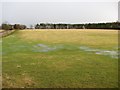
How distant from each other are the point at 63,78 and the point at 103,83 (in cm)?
232

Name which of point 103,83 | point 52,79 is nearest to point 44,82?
point 52,79

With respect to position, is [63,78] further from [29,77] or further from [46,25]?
[46,25]

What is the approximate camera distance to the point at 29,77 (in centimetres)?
1403

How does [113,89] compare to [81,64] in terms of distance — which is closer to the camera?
[113,89]

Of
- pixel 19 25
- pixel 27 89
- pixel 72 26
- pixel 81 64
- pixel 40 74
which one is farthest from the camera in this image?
pixel 72 26

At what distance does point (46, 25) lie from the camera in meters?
140

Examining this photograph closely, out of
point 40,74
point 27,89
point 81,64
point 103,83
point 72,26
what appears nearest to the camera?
point 27,89

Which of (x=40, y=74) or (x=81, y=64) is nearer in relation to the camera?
(x=40, y=74)

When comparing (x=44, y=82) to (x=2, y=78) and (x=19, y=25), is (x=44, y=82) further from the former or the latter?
(x=19, y=25)

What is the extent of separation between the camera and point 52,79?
527 inches

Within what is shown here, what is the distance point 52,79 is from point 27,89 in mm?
2099

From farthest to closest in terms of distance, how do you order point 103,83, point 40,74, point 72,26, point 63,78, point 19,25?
point 72,26
point 19,25
point 40,74
point 63,78
point 103,83

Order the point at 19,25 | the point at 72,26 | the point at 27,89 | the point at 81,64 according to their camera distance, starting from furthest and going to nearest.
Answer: the point at 72,26 < the point at 19,25 < the point at 81,64 < the point at 27,89

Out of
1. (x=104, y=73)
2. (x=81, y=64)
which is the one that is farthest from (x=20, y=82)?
(x=81, y=64)
